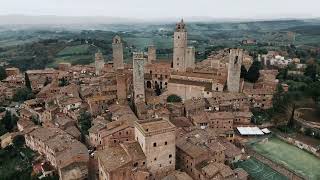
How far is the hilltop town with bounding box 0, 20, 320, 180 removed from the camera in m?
20.7

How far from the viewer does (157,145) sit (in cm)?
2028

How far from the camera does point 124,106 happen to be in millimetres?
30016

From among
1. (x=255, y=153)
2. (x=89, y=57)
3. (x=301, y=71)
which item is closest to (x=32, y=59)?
(x=89, y=57)

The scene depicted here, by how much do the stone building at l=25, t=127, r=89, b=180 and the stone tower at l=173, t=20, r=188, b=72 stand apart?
57.4ft

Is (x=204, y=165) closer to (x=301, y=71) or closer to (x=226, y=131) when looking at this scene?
(x=226, y=131)

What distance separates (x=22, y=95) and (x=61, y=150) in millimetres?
17608

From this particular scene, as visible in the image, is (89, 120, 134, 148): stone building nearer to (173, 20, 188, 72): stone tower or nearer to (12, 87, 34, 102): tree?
(173, 20, 188, 72): stone tower

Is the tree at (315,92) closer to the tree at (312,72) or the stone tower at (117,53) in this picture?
the tree at (312,72)

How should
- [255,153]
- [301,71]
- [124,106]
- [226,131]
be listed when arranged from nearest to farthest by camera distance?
1. [255,153]
2. [226,131]
3. [124,106]
4. [301,71]

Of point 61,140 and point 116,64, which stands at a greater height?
point 116,64

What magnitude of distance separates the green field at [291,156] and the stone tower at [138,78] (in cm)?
1094

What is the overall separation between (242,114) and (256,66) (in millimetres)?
10655

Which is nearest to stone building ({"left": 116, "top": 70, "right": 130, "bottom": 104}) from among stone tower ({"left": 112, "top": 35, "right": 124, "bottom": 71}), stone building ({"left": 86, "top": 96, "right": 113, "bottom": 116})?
stone building ({"left": 86, "top": 96, "right": 113, "bottom": 116})

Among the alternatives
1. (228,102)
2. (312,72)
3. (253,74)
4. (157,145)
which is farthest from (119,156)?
(312,72)
